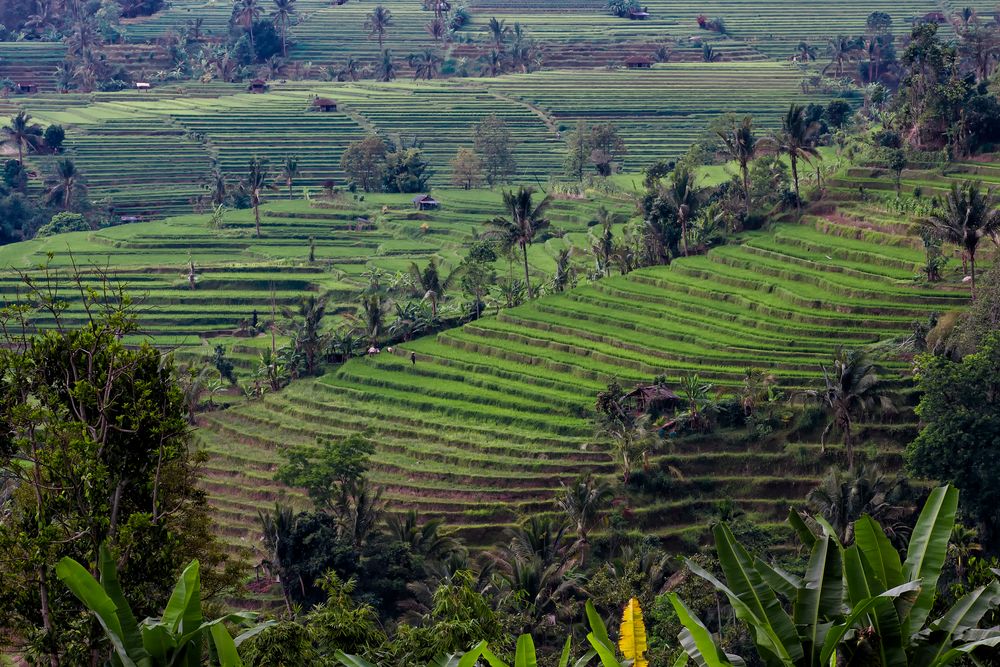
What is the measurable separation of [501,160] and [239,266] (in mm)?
21827

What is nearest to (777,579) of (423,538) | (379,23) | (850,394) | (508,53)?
(423,538)

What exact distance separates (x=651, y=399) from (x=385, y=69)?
72.5 meters

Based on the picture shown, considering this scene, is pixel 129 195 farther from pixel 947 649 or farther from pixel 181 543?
pixel 947 649

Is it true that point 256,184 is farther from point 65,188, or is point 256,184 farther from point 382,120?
Answer: point 382,120

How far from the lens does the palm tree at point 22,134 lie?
293 feet

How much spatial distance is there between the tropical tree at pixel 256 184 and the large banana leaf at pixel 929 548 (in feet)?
201

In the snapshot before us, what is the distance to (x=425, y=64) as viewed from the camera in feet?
368

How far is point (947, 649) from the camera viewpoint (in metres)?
13.9

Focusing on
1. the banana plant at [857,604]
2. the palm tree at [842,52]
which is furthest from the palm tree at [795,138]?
the palm tree at [842,52]

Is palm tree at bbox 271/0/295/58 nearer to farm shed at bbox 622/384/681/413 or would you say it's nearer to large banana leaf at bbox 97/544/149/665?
farm shed at bbox 622/384/681/413

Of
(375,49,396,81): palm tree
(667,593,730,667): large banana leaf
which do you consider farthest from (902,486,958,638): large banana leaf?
(375,49,396,81): palm tree

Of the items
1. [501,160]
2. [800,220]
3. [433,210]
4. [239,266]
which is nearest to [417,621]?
[800,220]

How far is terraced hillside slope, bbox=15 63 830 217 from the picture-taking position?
86.9m

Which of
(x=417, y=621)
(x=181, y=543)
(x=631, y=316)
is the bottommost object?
(x=417, y=621)
